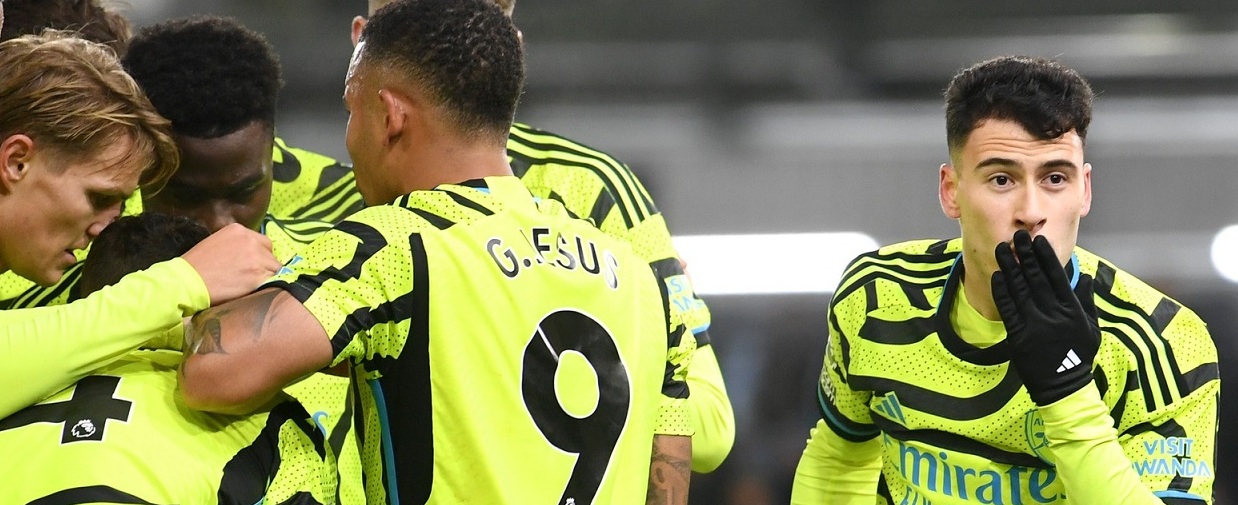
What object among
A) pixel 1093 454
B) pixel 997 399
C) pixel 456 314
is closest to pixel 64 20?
pixel 456 314

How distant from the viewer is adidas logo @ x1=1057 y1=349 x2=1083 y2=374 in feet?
7.67

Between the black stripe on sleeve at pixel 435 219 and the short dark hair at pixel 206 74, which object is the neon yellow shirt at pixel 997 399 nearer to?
the black stripe on sleeve at pixel 435 219

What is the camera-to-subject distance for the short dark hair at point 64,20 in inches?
109

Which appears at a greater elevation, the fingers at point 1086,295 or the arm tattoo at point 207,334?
the fingers at point 1086,295

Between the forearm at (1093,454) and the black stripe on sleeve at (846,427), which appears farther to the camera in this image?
the black stripe on sleeve at (846,427)

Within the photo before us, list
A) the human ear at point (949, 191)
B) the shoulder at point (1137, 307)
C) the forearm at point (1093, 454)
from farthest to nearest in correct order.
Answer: the human ear at point (949, 191) → the shoulder at point (1137, 307) → the forearm at point (1093, 454)

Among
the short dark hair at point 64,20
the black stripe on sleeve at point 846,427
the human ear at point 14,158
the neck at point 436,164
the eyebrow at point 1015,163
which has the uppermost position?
the eyebrow at point 1015,163

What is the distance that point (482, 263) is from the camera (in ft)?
6.15

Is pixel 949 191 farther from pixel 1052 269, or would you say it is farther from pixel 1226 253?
pixel 1226 253

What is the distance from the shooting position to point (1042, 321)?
234 centimetres

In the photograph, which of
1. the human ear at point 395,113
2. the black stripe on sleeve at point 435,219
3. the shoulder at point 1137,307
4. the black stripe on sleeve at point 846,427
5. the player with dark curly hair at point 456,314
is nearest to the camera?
the player with dark curly hair at point 456,314

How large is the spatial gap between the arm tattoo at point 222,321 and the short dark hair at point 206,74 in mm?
730

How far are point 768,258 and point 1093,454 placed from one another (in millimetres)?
5162

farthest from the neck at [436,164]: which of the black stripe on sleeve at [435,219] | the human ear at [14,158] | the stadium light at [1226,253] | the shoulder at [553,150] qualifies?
the stadium light at [1226,253]
